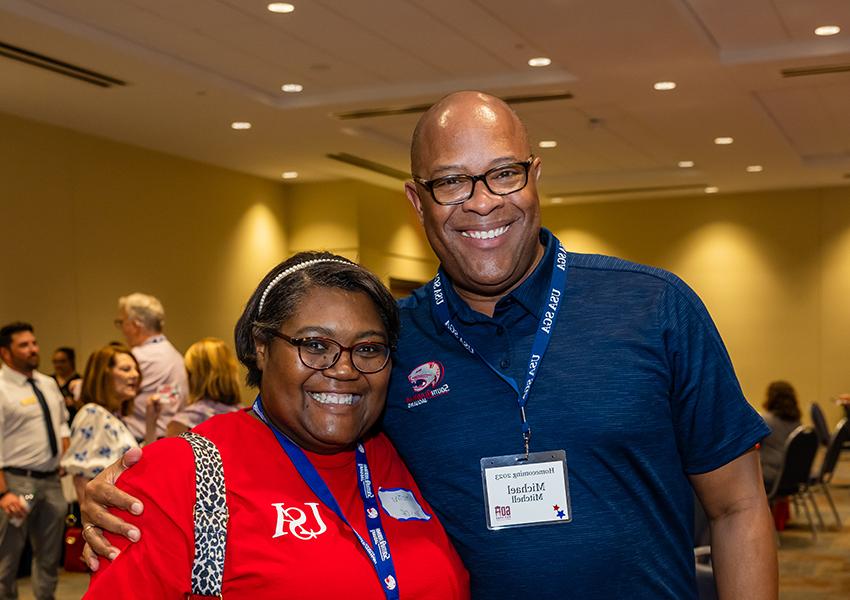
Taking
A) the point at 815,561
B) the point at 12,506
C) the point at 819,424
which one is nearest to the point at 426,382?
the point at 12,506

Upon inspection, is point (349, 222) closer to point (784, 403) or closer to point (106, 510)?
point (784, 403)

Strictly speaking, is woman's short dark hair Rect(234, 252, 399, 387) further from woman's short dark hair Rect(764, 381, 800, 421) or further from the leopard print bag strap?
woman's short dark hair Rect(764, 381, 800, 421)

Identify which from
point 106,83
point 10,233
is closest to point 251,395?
point 10,233

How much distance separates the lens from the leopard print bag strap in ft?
5.76

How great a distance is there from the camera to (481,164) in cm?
196

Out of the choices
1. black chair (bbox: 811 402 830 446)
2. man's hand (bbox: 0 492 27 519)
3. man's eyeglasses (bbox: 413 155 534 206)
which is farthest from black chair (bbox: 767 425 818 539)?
man's eyeglasses (bbox: 413 155 534 206)

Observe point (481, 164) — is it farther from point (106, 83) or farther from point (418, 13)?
point (106, 83)

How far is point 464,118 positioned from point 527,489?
2.17 ft

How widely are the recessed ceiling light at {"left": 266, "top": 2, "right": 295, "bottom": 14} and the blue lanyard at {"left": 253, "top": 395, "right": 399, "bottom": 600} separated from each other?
525 centimetres

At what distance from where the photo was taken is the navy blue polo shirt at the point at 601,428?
192 cm

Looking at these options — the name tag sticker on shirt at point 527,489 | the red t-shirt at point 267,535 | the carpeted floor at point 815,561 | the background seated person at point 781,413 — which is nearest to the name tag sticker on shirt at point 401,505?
the red t-shirt at point 267,535

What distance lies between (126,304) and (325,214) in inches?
278

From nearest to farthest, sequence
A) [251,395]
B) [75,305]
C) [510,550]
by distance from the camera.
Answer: [510,550] → [75,305] → [251,395]

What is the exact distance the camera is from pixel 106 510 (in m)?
1.81
